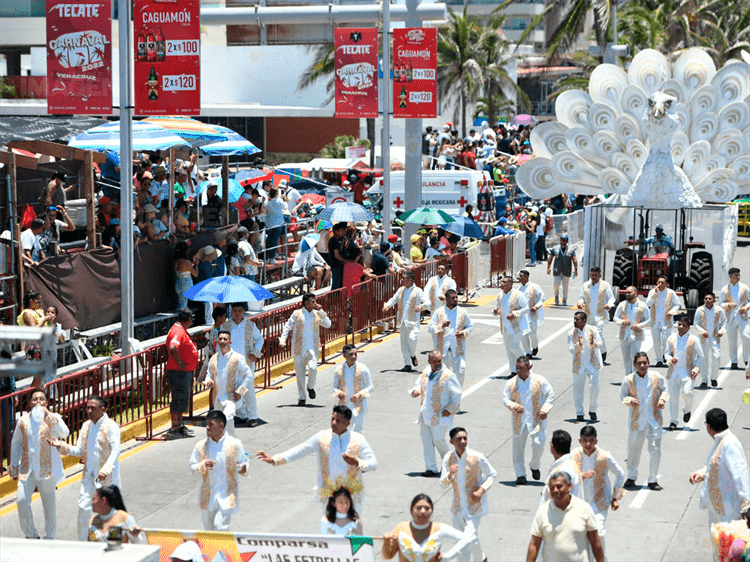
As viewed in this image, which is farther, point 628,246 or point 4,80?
point 4,80

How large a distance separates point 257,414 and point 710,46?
43.2 meters

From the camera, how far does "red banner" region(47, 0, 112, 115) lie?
52.9ft

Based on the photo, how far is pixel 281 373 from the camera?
20.0 metres

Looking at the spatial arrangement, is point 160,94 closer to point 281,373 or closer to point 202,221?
point 281,373

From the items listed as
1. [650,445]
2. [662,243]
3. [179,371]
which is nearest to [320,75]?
[662,243]

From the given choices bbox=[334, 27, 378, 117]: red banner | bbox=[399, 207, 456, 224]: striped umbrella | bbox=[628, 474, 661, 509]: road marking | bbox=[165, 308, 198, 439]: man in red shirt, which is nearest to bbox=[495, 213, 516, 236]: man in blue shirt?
bbox=[399, 207, 456, 224]: striped umbrella

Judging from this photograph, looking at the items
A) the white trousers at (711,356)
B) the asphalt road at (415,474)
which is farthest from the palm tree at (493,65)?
the white trousers at (711,356)

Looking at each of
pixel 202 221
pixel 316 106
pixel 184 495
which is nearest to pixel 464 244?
pixel 202 221

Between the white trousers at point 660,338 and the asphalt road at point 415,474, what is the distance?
0.70 meters

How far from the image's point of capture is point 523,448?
13672 millimetres

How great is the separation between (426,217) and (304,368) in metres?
9.04

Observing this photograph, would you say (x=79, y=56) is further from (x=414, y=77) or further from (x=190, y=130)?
(x=414, y=77)

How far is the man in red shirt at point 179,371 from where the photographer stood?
51.6 feet

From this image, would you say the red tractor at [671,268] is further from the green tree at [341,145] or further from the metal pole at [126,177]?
the green tree at [341,145]
